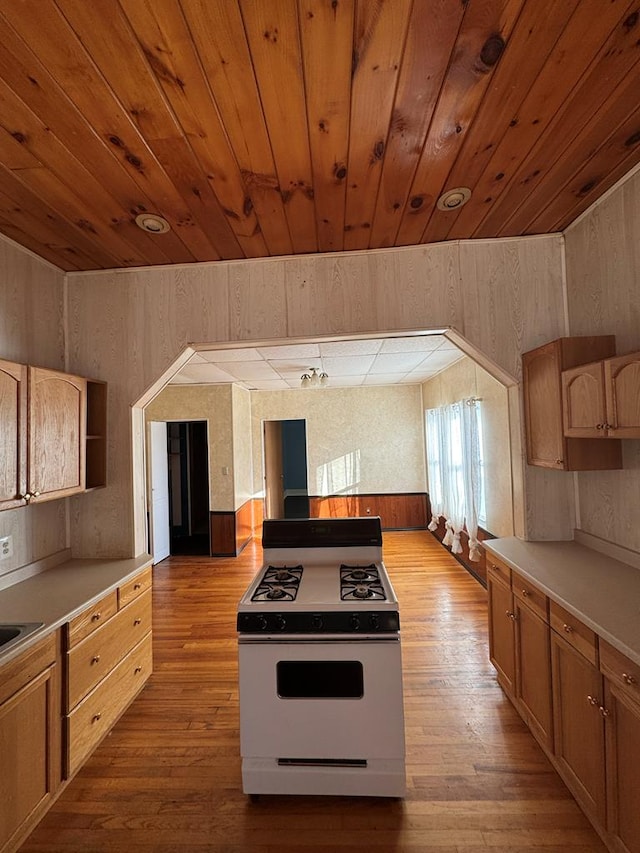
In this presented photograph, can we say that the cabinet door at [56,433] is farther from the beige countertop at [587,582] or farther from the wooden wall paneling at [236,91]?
the beige countertop at [587,582]

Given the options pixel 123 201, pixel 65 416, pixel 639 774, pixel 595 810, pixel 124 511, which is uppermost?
pixel 123 201

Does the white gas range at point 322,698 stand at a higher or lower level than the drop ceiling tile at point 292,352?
lower

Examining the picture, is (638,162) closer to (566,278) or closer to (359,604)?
(566,278)

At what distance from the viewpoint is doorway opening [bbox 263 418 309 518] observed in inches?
300

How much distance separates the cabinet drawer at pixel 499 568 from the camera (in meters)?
2.41

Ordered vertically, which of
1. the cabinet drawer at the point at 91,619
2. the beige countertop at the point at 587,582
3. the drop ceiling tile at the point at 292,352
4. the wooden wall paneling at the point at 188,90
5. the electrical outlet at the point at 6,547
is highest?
the wooden wall paneling at the point at 188,90

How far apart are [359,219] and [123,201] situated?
1.22 metres

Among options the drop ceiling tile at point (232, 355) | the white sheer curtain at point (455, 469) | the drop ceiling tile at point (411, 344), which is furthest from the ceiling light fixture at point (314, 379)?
the white sheer curtain at point (455, 469)

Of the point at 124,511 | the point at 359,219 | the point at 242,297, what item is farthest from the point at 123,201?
the point at 124,511

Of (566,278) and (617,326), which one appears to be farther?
(566,278)

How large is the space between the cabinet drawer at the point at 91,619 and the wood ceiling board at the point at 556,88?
113 inches

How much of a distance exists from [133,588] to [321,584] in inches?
47.9

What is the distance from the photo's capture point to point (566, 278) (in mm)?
2656

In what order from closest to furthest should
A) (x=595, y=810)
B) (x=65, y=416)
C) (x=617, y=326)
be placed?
1. (x=595, y=810)
2. (x=617, y=326)
3. (x=65, y=416)
